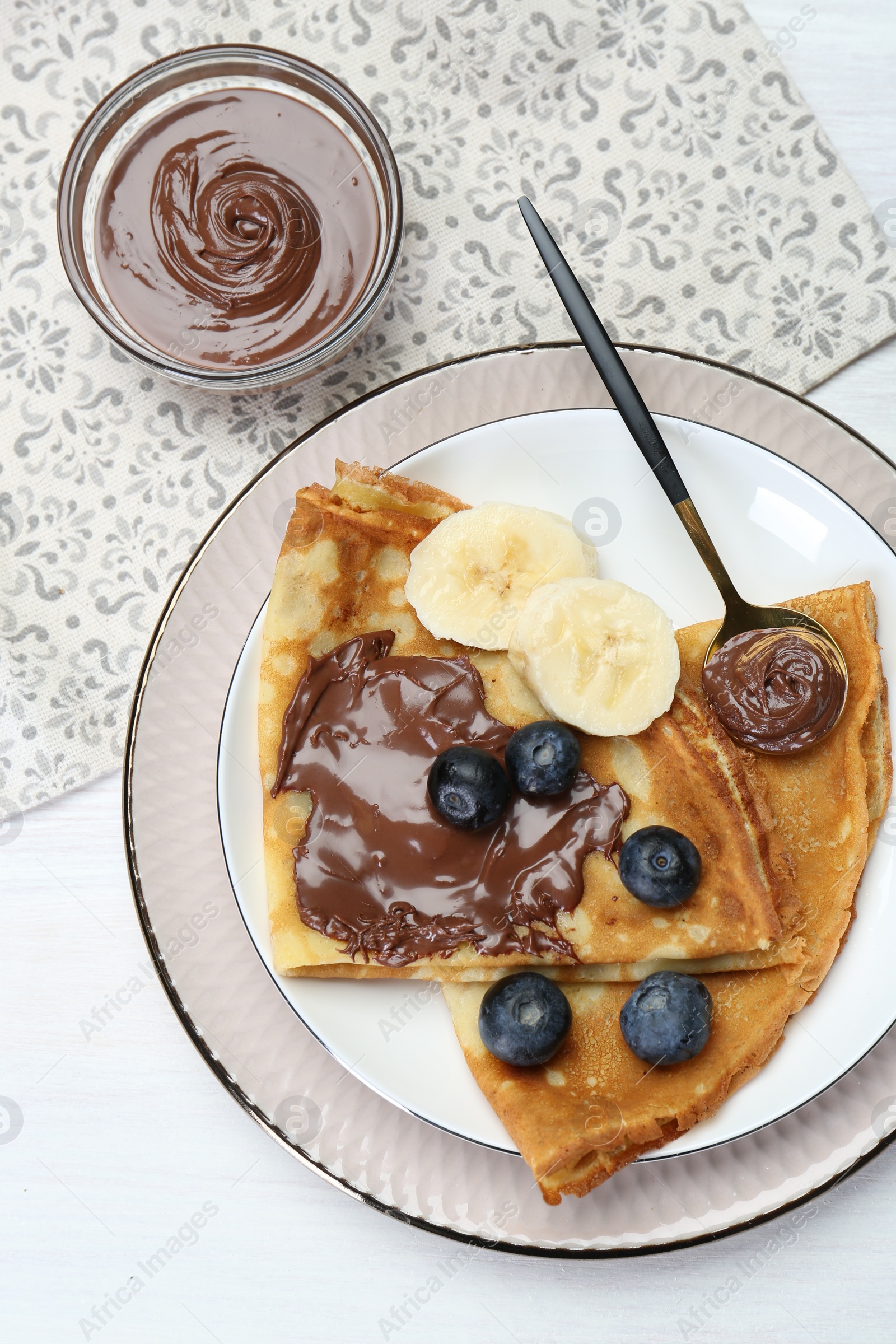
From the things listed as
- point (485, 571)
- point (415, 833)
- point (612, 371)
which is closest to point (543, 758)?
point (415, 833)

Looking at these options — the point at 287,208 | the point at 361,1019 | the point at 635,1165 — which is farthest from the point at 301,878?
the point at 287,208

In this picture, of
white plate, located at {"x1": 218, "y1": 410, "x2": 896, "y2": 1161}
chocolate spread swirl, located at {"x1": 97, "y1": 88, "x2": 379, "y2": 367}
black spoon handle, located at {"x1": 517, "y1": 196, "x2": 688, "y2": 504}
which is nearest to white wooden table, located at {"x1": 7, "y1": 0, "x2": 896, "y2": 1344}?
white plate, located at {"x1": 218, "y1": 410, "x2": 896, "y2": 1161}

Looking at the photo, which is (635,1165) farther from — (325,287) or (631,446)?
(325,287)

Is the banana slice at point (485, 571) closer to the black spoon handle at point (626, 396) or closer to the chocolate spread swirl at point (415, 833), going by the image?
the chocolate spread swirl at point (415, 833)

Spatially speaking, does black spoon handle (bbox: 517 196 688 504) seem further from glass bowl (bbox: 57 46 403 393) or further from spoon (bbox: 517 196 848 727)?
glass bowl (bbox: 57 46 403 393)

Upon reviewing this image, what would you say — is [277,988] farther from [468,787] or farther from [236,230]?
[236,230]

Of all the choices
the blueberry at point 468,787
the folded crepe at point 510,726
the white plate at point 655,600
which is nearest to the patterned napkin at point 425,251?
the white plate at point 655,600
